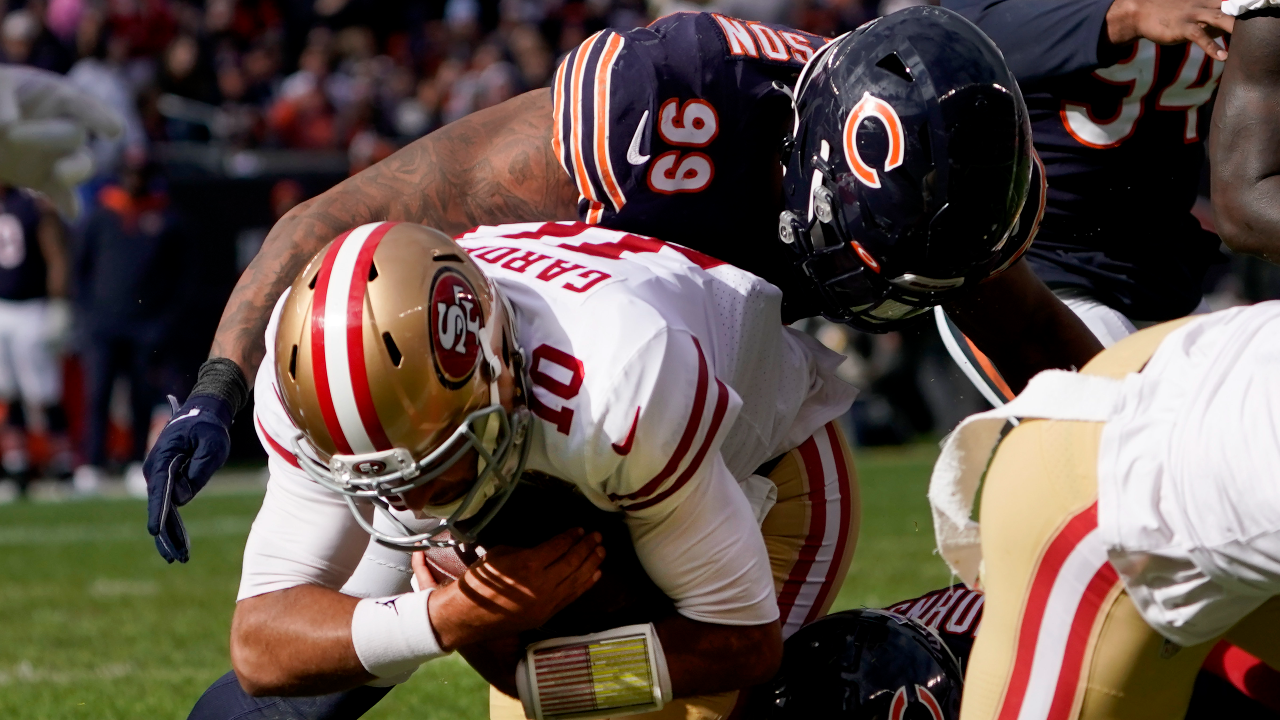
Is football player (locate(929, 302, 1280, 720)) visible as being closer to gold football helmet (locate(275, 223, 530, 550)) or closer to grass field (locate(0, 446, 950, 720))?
gold football helmet (locate(275, 223, 530, 550))

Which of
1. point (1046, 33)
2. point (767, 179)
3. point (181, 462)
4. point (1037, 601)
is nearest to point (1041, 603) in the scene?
point (1037, 601)

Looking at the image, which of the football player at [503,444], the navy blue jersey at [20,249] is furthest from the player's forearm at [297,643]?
the navy blue jersey at [20,249]

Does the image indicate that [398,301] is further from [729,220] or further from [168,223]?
[168,223]

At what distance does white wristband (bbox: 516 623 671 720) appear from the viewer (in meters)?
2.29

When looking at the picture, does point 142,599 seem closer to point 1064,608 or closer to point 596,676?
point 596,676

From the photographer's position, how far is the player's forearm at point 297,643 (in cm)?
226

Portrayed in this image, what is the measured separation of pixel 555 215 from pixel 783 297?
467 millimetres

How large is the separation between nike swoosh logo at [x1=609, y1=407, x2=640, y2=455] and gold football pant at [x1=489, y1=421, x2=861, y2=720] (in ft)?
2.46

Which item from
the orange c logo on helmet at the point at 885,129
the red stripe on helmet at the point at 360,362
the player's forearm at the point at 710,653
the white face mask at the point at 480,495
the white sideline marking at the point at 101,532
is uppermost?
the orange c logo on helmet at the point at 885,129

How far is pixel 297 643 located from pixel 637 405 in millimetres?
666

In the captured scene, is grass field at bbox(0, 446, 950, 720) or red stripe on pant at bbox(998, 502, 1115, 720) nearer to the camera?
red stripe on pant at bbox(998, 502, 1115, 720)

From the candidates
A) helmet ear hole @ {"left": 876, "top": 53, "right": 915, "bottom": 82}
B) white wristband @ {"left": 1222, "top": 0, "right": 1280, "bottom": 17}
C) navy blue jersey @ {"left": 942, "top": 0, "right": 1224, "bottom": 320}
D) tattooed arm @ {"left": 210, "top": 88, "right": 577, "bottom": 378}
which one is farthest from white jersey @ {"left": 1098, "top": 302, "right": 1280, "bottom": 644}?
navy blue jersey @ {"left": 942, "top": 0, "right": 1224, "bottom": 320}

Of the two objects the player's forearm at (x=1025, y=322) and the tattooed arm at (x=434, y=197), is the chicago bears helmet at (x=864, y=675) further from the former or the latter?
the tattooed arm at (x=434, y=197)

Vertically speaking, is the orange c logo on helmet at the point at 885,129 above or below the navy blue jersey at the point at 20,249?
above
